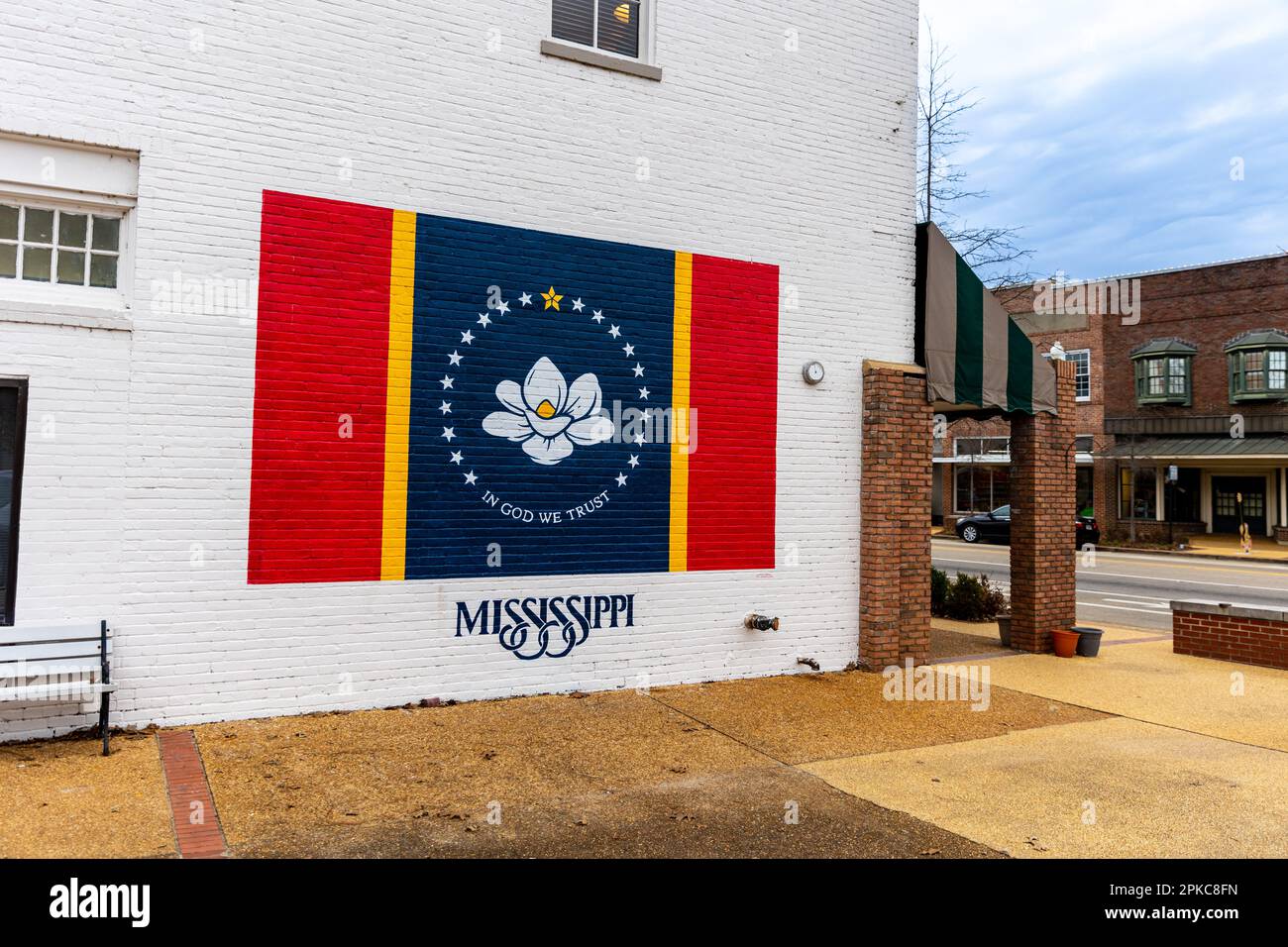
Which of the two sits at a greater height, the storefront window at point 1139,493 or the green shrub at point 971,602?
the storefront window at point 1139,493

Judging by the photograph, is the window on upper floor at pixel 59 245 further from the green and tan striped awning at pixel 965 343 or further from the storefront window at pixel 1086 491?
the storefront window at pixel 1086 491

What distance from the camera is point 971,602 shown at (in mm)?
13891

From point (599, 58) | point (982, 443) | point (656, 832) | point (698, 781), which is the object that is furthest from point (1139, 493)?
point (656, 832)

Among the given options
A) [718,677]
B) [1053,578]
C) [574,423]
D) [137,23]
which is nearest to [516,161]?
[574,423]

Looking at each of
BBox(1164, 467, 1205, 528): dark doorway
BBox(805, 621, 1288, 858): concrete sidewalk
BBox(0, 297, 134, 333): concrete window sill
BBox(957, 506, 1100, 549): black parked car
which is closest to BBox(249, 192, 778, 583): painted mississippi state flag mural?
BBox(0, 297, 134, 333): concrete window sill

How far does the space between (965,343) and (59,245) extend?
28.1 feet

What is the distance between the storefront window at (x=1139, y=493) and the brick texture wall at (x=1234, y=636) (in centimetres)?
2578

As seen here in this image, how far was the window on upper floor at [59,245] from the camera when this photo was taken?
622cm

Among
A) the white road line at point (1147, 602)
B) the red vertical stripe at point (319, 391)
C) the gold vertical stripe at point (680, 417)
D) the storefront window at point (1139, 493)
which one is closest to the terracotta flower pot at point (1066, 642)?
the gold vertical stripe at point (680, 417)

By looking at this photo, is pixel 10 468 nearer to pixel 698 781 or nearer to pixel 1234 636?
pixel 698 781

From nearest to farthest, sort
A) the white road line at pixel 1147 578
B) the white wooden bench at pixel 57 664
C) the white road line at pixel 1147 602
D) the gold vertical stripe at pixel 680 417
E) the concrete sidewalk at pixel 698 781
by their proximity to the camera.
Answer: the concrete sidewalk at pixel 698 781, the white wooden bench at pixel 57 664, the gold vertical stripe at pixel 680 417, the white road line at pixel 1147 602, the white road line at pixel 1147 578

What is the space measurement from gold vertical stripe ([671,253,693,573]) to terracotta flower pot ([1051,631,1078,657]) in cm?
511

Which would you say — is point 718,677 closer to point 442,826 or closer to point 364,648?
point 364,648

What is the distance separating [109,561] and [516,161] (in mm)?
4455
